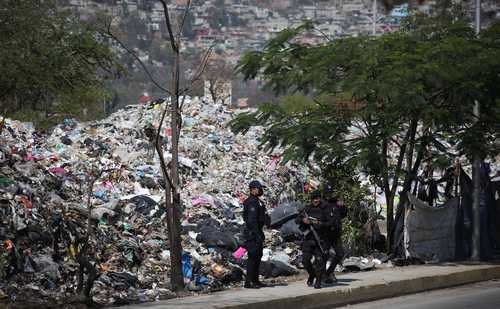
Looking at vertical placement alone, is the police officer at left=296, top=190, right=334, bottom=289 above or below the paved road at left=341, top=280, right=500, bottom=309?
above

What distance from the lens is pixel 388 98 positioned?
18812 millimetres

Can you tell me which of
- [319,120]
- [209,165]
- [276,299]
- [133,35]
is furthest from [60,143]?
[133,35]

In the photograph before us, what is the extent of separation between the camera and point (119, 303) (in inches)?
542

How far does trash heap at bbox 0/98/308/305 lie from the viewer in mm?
14773

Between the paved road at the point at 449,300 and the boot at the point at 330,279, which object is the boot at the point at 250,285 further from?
the paved road at the point at 449,300

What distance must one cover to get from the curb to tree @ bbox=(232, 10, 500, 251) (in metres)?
2.45

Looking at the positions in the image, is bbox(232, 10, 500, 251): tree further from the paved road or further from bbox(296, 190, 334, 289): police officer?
bbox(296, 190, 334, 289): police officer

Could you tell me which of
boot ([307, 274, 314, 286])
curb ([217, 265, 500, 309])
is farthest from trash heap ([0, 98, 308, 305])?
curb ([217, 265, 500, 309])

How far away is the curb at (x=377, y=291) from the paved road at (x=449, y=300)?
0.50ft

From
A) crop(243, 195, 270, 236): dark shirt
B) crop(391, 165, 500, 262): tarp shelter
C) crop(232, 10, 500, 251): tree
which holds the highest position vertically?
crop(232, 10, 500, 251): tree

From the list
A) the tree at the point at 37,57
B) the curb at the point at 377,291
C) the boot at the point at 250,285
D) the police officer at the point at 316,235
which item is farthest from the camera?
the boot at the point at 250,285

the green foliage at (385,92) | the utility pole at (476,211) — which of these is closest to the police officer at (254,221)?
the green foliage at (385,92)

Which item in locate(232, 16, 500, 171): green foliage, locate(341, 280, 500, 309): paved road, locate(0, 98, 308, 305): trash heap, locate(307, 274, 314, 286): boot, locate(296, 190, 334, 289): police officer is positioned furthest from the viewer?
locate(232, 16, 500, 171): green foliage

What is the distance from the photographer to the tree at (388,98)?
18531mm
